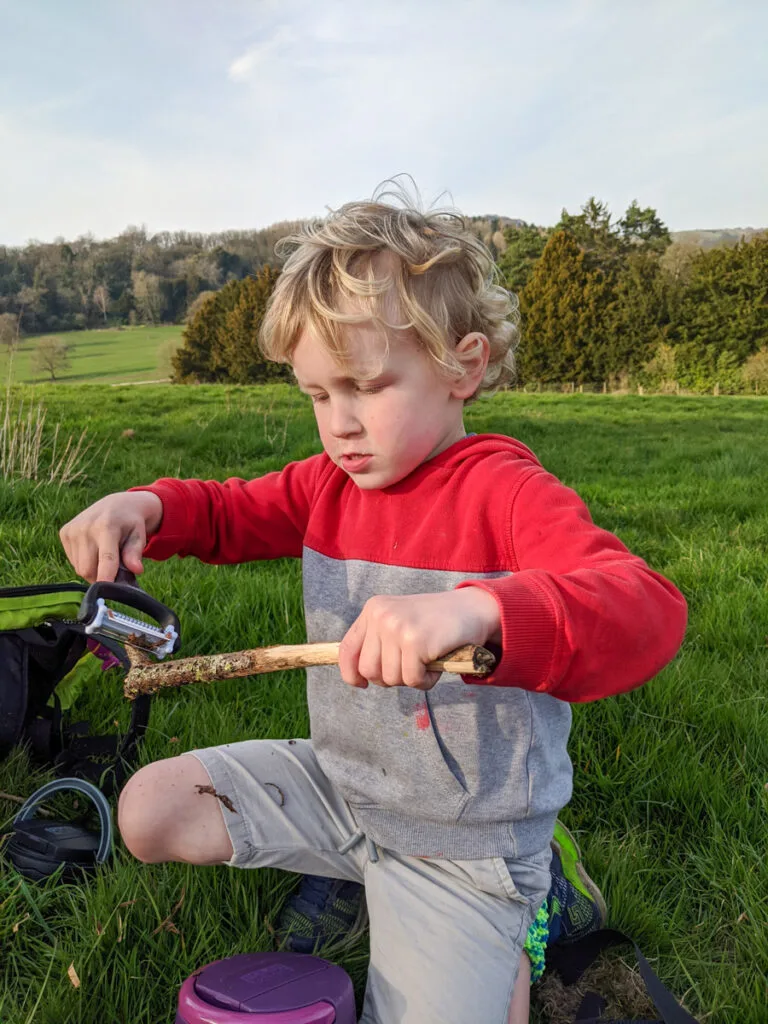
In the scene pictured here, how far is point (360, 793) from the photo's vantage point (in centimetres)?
185

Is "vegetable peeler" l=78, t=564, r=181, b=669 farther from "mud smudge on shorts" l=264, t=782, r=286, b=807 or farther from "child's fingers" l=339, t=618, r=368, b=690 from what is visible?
"mud smudge on shorts" l=264, t=782, r=286, b=807

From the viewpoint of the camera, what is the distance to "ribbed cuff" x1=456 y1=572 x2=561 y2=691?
1.17 metres

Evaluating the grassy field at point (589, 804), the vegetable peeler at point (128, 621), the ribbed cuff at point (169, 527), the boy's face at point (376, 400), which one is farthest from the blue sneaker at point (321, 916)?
the boy's face at point (376, 400)

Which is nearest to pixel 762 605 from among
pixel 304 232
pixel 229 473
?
pixel 304 232

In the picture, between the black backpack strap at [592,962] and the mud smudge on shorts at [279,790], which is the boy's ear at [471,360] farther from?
the black backpack strap at [592,962]

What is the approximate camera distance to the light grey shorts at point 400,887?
62.1 inches

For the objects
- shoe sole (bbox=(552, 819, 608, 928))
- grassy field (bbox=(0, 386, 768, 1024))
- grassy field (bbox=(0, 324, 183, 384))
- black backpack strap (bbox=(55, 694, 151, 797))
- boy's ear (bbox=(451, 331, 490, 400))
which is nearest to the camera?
grassy field (bbox=(0, 386, 768, 1024))

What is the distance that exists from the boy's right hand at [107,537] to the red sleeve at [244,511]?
18 cm

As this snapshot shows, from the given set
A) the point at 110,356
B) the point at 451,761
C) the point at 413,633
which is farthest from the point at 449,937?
the point at 110,356

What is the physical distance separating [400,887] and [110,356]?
22005 millimetres

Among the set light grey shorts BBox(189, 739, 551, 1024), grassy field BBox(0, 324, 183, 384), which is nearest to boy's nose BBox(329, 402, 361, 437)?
light grey shorts BBox(189, 739, 551, 1024)

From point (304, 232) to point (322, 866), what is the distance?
159 cm

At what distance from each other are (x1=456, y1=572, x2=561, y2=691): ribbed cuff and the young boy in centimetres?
18

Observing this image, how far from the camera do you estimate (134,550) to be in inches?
75.1
